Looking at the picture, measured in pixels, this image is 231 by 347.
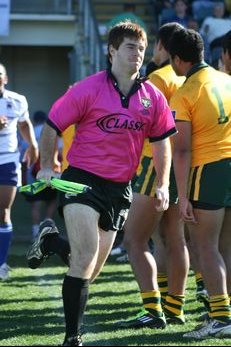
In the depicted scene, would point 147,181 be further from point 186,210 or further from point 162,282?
point 162,282

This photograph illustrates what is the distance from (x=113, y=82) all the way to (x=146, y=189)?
42.4 inches

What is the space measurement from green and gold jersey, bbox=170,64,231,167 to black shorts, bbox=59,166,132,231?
63 cm

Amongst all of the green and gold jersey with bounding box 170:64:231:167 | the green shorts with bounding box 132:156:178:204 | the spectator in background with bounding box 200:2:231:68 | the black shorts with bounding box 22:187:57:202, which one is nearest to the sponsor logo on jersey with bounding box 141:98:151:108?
the green and gold jersey with bounding box 170:64:231:167

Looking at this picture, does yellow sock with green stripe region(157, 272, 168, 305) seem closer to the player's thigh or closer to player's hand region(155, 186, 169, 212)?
the player's thigh

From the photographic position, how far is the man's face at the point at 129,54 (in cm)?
560

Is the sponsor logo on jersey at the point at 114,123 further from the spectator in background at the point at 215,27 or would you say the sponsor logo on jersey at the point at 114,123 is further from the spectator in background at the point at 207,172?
the spectator in background at the point at 215,27

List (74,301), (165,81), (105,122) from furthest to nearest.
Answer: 1. (165,81)
2. (105,122)
3. (74,301)

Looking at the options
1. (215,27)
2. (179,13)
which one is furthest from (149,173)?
(179,13)

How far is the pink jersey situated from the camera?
5461 mm

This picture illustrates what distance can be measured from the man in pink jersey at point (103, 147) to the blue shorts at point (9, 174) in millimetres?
3190

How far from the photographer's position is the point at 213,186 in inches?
238

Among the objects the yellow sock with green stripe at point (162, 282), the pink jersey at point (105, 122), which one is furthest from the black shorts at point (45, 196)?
the pink jersey at point (105, 122)

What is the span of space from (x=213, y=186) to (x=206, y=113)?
19.1 inches

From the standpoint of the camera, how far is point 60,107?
17.8 feet
